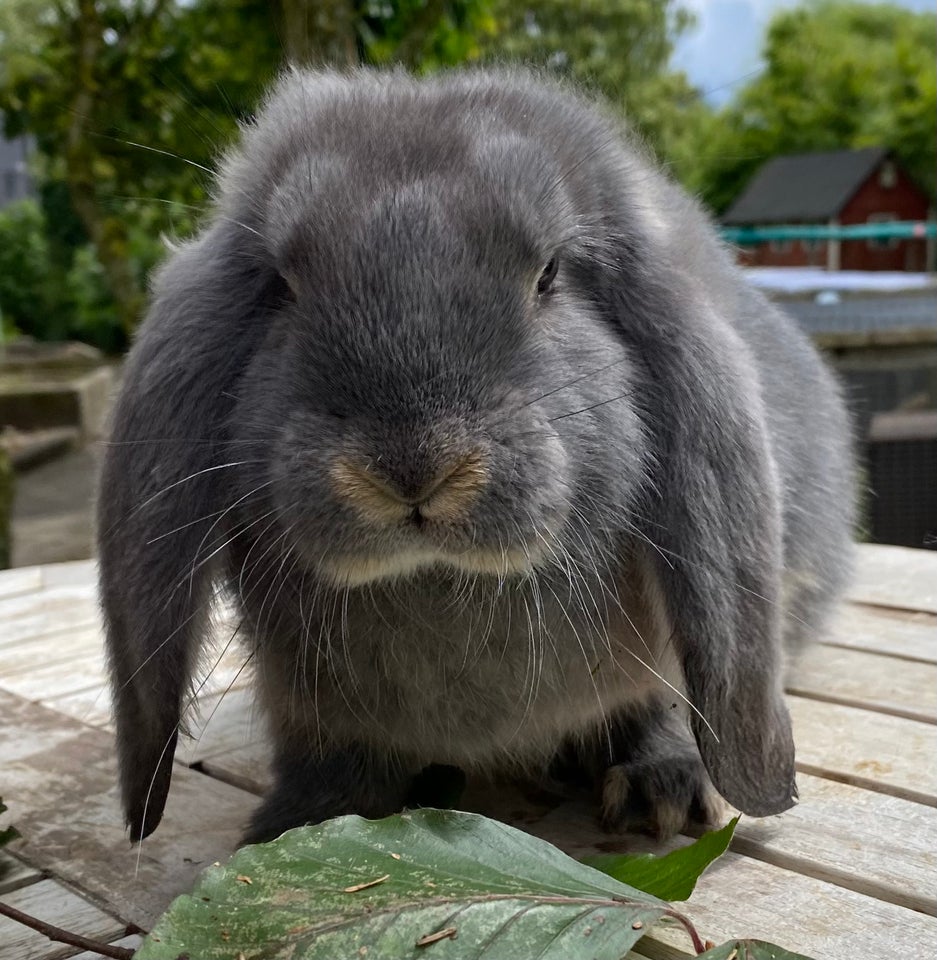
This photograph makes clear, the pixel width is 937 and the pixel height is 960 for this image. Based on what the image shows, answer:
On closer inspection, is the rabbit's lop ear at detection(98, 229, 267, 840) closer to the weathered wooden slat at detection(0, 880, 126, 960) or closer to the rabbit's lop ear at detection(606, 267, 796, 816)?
the weathered wooden slat at detection(0, 880, 126, 960)

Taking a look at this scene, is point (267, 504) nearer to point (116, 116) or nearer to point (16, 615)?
point (16, 615)

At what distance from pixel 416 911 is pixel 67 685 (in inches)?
59.6

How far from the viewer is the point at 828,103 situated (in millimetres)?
47594

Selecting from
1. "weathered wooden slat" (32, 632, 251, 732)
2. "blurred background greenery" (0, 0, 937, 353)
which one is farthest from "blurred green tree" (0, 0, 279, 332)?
"weathered wooden slat" (32, 632, 251, 732)

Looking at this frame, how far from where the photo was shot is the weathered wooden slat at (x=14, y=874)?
167 cm

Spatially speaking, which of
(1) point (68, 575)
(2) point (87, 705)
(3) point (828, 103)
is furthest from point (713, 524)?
(3) point (828, 103)

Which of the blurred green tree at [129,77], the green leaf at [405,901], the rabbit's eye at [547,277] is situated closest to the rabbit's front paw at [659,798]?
the green leaf at [405,901]

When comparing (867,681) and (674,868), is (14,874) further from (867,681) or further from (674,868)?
(867,681)

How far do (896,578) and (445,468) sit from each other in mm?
2264

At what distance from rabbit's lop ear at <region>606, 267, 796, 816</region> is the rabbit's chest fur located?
0.08 metres

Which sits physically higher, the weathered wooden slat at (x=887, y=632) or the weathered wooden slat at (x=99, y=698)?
the weathered wooden slat at (x=99, y=698)

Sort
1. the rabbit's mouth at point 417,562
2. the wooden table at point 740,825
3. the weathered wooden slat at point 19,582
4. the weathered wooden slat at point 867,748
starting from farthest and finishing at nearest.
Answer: the weathered wooden slat at point 19,582, the weathered wooden slat at point 867,748, the wooden table at point 740,825, the rabbit's mouth at point 417,562

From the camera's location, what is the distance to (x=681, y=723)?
198 centimetres

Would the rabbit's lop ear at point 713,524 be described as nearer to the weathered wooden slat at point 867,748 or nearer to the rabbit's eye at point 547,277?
the rabbit's eye at point 547,277
